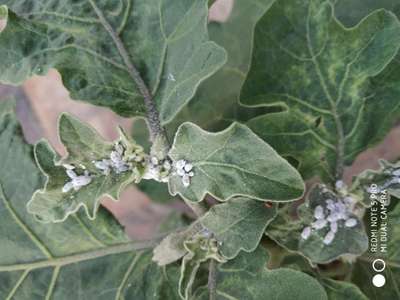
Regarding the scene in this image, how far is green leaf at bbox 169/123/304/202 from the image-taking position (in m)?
0.70

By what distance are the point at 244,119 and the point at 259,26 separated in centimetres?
28

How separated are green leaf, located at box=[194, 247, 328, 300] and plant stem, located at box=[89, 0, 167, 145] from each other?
21 cm

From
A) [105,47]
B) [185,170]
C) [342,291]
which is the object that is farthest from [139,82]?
[342,291]

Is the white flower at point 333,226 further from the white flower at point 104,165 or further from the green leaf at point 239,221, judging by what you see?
the white flower at point 104,165

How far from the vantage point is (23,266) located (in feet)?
3.05

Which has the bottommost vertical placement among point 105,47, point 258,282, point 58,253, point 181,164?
point 258,282

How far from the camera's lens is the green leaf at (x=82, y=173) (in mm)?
764

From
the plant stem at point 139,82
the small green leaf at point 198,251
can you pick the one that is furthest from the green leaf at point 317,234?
the plant stem at point 139,82

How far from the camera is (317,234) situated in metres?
0.85

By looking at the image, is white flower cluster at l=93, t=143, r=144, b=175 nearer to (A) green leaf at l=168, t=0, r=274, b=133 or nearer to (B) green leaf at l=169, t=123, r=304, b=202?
(B) green leaf at l=169, t=123, r=304, b=202

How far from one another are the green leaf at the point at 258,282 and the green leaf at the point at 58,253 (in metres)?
0.08

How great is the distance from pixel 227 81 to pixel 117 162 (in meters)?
0.40

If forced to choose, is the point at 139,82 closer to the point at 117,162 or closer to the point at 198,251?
the point at 117,162

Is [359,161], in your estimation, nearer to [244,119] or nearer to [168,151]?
[244,119]
